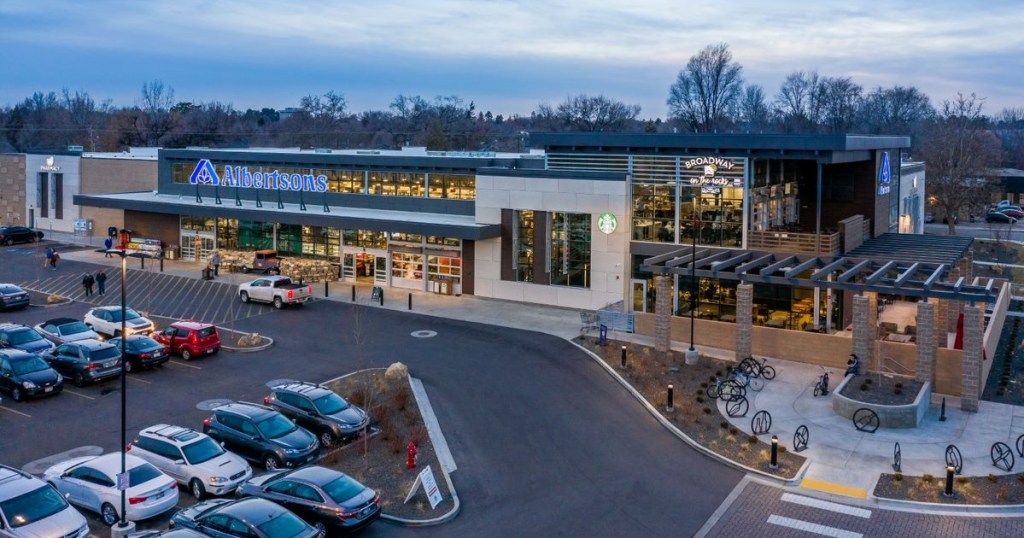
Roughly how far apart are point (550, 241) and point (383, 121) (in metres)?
119

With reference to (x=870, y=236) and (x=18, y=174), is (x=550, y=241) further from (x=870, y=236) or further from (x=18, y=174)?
(x=18, y=174)

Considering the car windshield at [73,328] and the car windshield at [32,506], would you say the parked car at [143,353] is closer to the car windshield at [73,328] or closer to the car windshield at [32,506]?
the car windshield at [73,328]

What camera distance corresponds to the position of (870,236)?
1699 inches

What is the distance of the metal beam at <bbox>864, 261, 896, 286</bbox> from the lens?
98.6ft

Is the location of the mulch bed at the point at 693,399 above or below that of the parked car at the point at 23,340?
below

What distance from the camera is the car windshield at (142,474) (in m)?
19.5

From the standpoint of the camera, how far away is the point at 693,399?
28.5m

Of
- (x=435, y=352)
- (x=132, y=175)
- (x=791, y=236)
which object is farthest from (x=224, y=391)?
(x=132, y=175)

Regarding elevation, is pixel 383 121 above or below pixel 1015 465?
above

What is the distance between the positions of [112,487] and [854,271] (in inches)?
1029

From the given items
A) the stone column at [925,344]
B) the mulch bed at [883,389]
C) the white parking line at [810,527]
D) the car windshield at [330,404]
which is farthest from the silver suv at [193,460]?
the stone column at [925,344]

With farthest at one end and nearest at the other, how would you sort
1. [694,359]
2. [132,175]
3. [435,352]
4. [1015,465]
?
[132,175] → [435,352] → [694,359] → [1015,465]

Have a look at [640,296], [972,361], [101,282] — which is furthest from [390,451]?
[101,282]

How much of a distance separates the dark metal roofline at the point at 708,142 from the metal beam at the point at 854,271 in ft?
16.6
